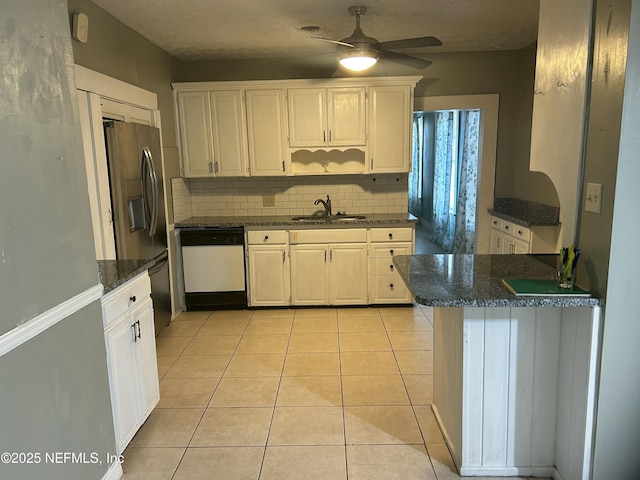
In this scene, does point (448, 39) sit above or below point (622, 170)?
above

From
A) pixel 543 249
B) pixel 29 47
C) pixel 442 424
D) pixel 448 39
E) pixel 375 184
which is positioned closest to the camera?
pixel 29 47

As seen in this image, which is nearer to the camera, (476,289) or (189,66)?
(476,289)

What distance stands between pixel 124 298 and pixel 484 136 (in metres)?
3.78

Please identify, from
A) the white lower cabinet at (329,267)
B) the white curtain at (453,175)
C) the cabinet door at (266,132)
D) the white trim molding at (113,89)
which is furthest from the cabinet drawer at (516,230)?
the white trim molding at (113,89)

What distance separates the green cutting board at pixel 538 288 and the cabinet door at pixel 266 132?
2896 millimetres

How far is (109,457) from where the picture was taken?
79.9 inches

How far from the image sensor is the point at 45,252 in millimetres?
1616

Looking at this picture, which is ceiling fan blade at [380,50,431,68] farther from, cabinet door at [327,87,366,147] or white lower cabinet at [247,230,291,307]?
white lower cabinet at [247,230,291,307]

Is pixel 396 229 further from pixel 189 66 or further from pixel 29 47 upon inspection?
pixel 29 47

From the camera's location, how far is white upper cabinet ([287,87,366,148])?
4289mm

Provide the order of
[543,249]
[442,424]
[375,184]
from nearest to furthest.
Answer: [442,424], [543,249], [375,184]

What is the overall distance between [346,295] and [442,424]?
6.90ft

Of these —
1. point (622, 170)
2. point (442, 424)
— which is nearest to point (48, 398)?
point (442, 424)

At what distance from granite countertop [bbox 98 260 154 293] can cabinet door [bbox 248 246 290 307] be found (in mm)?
1880
